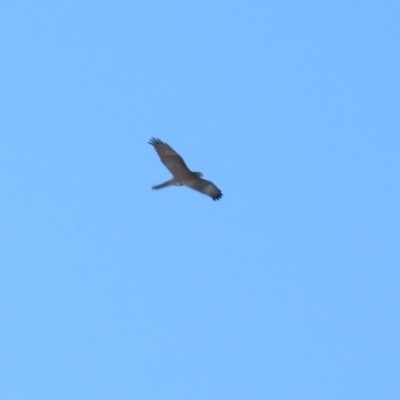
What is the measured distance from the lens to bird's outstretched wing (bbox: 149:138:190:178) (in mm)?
32719

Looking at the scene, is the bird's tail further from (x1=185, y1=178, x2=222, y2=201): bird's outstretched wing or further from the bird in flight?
(x1=185, y1=178, x2=222, y2=201): bird's outstretched wing

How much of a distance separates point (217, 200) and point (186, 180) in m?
1.34

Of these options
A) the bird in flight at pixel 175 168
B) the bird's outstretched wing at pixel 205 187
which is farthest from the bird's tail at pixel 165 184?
the bird's outstretched wing at pixel 205 187

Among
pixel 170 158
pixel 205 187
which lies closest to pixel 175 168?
pixel 170 158

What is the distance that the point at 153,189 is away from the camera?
32.8 metres

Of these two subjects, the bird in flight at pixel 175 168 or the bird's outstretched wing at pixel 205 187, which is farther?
the bird's outstretched wing at pixel 205 187

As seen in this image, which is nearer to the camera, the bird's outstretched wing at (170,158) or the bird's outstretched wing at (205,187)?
the bird's outstretched wing at (170,158)

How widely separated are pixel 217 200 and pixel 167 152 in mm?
2305

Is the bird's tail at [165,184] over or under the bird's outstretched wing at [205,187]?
under

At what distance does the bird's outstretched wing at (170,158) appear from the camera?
32.7 m

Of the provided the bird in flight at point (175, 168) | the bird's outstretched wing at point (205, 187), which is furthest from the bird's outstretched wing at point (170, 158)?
the bird's outstretched wing at point (205, 187)

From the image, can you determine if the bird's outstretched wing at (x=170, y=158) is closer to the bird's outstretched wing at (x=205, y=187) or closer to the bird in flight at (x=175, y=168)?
the bird in flight at (x=175, y=168)

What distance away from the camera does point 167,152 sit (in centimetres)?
3294

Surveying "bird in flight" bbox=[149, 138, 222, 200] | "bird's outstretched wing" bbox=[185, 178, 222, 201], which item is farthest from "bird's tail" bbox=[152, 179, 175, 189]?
"bird's outstretched wing" bbox=[185, 178, 222, 201]
